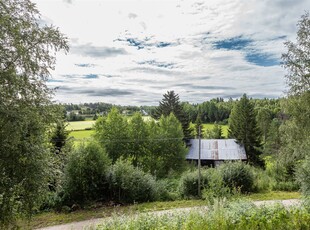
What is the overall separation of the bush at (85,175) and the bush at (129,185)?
53 centimetres

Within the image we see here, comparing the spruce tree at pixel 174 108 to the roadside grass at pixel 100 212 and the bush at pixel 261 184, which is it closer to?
the bush at pixel 261 184

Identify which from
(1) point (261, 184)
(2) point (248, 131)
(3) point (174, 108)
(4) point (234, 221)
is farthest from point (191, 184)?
(3) point (174, 108)

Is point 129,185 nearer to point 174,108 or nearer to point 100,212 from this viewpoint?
point 100,212

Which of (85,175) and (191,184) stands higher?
(85,175)

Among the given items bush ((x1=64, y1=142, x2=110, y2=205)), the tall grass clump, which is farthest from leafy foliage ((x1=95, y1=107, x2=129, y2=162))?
the tall grass clump

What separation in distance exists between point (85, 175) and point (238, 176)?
8773 mm

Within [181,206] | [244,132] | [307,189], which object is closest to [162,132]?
[244,132]

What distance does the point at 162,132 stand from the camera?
97.1ft

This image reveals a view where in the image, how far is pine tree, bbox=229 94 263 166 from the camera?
33.4 metres

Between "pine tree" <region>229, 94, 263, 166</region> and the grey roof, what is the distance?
1247 millimetres

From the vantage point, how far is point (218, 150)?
32844 millimetres

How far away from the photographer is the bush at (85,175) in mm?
12625

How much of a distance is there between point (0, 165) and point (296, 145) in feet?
39.6

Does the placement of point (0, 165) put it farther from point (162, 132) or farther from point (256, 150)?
point (256, 150)
